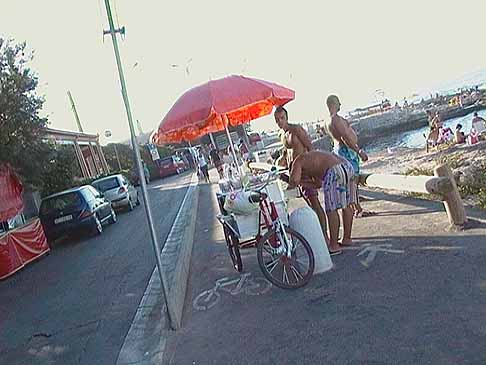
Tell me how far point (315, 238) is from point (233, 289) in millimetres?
1200

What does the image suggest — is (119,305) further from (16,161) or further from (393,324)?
(16,161)

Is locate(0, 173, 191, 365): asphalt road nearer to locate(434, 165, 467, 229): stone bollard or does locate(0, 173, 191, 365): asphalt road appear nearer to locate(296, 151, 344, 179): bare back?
locate(296, 151, 344, 179): bare back

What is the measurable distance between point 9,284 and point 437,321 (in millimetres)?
9285

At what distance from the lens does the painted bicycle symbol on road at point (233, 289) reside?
6.21 metres

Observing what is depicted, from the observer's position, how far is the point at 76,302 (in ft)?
26.5

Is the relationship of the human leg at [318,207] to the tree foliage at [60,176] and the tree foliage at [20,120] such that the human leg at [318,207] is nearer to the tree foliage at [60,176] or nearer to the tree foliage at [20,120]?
the tree foliage at [20,120]

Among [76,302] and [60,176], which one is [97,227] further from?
[76,302]

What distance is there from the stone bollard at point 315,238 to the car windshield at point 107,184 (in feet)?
55.9

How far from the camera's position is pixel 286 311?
5.24 metres

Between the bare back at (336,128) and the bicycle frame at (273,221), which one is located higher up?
the bare back at (336,128)

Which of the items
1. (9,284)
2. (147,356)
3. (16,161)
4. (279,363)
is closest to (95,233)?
(16,161)

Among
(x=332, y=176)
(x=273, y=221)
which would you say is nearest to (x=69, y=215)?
(x=273, y=221)

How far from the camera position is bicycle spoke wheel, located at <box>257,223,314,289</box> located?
587cm

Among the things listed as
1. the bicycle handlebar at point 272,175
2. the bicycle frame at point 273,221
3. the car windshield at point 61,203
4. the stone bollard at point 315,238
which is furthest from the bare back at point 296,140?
the car windshield at point 61,203
